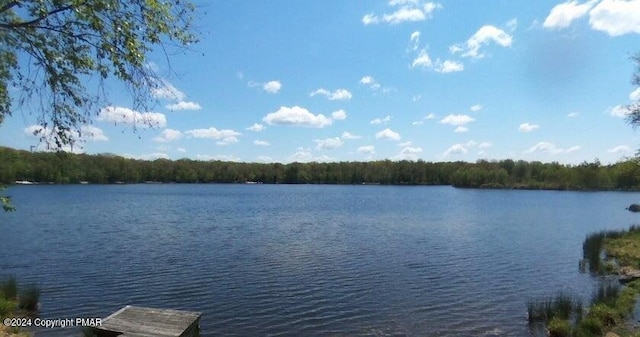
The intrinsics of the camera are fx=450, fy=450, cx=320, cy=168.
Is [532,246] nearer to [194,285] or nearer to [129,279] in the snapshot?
[194,285]

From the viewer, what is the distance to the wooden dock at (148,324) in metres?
11.0

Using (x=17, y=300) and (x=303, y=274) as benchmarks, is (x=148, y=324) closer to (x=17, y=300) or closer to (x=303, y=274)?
(x=17, y=300)

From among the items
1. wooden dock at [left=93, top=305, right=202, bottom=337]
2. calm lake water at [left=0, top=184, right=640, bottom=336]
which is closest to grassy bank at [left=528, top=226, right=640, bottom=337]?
calm lake water at [left=0, top=184, right=640, bottom=336]

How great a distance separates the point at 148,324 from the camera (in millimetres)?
11484

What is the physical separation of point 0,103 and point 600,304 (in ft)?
64.8

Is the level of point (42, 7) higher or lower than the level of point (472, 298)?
higher

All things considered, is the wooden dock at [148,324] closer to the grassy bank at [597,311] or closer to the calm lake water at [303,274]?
the calm lake water at [303,274]

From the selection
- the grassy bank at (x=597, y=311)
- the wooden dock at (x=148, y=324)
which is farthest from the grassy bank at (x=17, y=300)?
the grassy bank at (x=597, y=311)

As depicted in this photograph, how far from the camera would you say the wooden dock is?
434 inches

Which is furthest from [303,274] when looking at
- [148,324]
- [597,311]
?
[597,311]

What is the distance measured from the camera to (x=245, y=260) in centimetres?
2717

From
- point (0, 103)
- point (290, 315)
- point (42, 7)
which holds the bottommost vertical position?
point (290, 315)

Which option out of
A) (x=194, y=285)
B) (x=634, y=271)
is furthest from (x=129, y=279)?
(x=634, y=271)

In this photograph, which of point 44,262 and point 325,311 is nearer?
point 325,311
